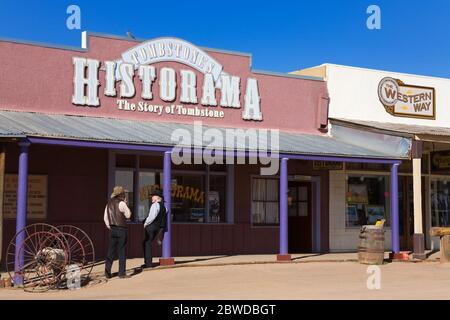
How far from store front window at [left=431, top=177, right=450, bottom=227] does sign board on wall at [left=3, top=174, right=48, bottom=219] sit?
12.6m

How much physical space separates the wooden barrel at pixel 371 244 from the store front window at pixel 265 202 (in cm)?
337

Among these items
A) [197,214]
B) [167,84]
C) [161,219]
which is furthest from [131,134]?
[197,214]

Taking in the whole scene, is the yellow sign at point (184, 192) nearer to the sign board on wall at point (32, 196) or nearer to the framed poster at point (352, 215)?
the sign board on wall at point (32, 196)

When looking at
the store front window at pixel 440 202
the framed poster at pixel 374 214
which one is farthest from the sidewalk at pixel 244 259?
the store front window at pixel 440 202

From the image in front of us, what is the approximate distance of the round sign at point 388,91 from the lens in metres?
20.8

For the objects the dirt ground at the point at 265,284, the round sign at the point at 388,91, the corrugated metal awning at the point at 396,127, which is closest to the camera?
the dirt ground at the point at 265,284

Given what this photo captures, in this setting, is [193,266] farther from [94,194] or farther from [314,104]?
[314,104]

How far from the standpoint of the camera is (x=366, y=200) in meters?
20.8

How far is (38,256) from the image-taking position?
476 inches

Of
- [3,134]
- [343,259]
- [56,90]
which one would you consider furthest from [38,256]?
[343,259]

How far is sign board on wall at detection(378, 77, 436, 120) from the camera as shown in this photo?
20.9 m

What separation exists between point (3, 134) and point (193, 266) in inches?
195

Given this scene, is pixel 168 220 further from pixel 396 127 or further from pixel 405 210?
pixel 405 210

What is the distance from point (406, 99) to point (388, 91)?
76 cm
